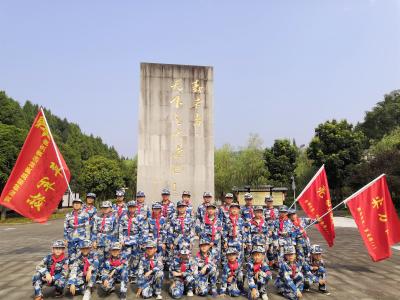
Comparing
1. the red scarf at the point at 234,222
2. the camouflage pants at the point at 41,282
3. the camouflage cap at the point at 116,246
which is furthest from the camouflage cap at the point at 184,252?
the camouflage pants at the point at 41,282

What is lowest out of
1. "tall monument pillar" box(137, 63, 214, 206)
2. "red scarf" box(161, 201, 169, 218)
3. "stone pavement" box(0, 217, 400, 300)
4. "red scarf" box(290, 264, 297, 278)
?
"stone pavement" box(0, 217, 400, 300)

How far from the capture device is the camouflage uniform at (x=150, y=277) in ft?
20.8

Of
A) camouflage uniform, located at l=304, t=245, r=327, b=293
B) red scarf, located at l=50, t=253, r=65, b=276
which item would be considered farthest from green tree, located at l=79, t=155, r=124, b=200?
camouflage uniform, located at l=304, t=245, r=327, b=293

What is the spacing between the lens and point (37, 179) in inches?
318

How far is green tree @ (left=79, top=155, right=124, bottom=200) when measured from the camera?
48.4 m

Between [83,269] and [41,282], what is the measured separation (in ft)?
2.43

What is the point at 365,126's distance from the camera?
5331cm

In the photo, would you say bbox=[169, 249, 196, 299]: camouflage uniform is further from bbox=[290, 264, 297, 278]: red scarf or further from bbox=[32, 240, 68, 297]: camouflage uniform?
bbox=[32, 240, 68, 297]: camouflage uniform

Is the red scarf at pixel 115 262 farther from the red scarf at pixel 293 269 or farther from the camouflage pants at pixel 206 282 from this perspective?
the red scarf at pixel 293 269

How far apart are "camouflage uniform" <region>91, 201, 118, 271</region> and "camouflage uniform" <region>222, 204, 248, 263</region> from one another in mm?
2327

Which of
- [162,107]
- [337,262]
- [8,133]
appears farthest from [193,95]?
[8,133]

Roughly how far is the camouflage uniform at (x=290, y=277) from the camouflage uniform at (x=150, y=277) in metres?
2.30

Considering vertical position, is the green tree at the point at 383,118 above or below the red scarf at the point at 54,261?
above

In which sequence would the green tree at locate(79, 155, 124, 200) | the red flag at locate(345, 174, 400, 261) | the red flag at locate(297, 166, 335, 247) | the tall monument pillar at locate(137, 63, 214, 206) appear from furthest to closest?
1. the green tree at locate(79, 155, 124, 200)
2. the tall monument pillar at locate(137, 63, 214, 206)
3. the red flag at locate(297, 166, 335, 247)
4. the red flag at locate(345, 174, 400, 261)
